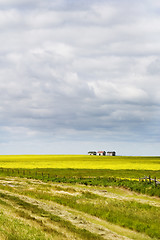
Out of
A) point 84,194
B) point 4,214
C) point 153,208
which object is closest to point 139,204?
point 153,208

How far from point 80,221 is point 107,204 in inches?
321

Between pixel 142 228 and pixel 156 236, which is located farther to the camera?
pixel 142 228

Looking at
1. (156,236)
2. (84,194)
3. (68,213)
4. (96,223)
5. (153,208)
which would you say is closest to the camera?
(156,236)

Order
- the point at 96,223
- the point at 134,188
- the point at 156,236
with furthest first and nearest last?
the point at 134,188 < the point at 96,223 < the point at 156,236

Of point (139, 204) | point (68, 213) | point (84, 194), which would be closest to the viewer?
point (68, 213)

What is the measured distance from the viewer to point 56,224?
19.6 m

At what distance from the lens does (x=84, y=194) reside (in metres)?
35.3

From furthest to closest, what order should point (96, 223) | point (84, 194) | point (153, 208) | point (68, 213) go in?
point (84, 194), point (153, 208), point (68, 213), point (96, 223)

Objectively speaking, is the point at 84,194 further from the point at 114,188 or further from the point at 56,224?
the point at 56,224

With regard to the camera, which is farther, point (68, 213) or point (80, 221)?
point (68, 213)

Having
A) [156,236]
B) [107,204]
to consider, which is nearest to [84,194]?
[107,204]

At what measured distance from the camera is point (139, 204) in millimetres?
29109

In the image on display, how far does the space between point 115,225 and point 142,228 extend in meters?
1.89

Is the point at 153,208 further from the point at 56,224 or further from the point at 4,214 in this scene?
the point at 4,214
